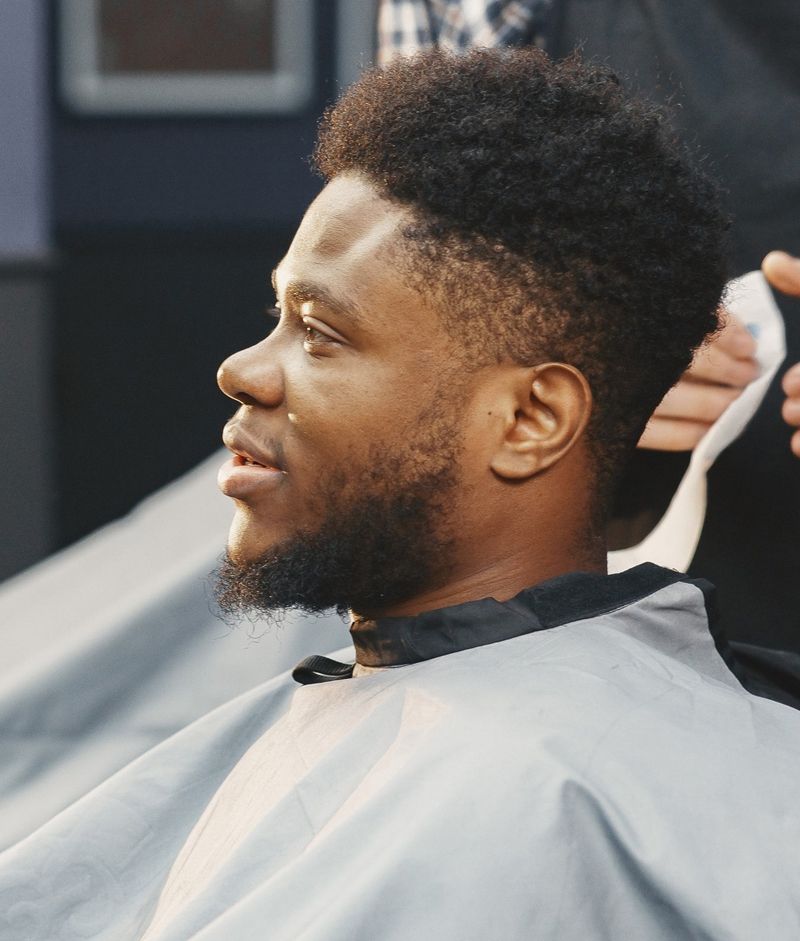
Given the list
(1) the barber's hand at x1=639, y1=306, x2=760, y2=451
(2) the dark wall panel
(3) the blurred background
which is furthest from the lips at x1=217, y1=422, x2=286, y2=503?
(3) the blurred background

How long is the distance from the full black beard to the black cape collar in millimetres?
41

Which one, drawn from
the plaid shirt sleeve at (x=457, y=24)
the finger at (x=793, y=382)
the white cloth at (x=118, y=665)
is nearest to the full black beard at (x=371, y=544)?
the finger at (x=793, y=382)

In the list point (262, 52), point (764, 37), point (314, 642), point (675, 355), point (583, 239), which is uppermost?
point (262, 52)

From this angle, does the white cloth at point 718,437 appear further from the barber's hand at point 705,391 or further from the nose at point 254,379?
the nose at point 254,379

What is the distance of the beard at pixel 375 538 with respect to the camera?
1236mm

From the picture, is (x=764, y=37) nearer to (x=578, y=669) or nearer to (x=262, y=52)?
(x=578, y=669)

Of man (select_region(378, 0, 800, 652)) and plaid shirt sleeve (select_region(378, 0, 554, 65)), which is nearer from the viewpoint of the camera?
man (select_region(378, 0, 800, 652))

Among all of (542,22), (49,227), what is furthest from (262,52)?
(542,22)

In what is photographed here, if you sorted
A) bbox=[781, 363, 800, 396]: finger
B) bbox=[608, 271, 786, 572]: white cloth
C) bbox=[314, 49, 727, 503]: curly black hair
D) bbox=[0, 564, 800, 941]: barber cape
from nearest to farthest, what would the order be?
bbox=[0, 564, 800, 941]: barber cape → bbox=[314, 49, 727, 503]: curly black hair → bbox=[781, 363, 800, 396]: finger → bbox=[608, 271, 786, 572]: white cloth

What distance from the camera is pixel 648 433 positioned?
1947 millimetres

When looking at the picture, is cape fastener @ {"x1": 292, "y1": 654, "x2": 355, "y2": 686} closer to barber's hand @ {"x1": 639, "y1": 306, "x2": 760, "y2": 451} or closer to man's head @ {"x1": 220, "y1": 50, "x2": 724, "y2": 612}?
man's head @ {"x1": 220, "y1": 50, "x2": 724, "y2": 612}

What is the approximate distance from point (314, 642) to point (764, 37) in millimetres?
1097

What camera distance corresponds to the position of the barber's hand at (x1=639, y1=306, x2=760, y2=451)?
185 cm

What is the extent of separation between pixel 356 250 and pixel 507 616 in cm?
33
